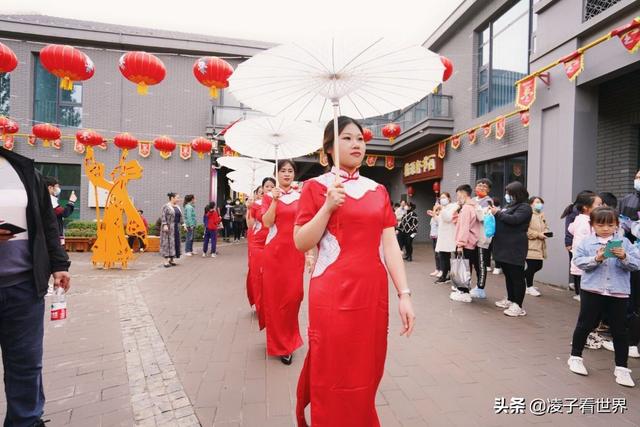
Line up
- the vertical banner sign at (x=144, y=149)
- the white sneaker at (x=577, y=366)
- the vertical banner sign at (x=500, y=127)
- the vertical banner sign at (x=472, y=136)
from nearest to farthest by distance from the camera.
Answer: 1. the white sneaker at (x=577, y=366)
2. the vertical banner sign at (x=500, y=127)
3. the vertical banner sign at (x=472, y=136)
4. the vertical banner sign at (x=144, y=149)

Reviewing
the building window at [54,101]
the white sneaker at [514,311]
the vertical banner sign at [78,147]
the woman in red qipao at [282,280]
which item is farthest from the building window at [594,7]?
the building window at [54,101]

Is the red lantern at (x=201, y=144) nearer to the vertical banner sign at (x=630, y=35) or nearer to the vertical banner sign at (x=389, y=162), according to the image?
the vertical banner sign at (x=389, y=162)

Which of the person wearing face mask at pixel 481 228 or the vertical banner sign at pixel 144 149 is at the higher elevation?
the vertical banner sign at pixel 144 149

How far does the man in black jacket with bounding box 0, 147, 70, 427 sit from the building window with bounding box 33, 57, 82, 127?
49.8 feet

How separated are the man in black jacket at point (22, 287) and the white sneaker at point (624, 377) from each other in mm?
4371

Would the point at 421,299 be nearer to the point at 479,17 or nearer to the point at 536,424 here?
the point at 536,424

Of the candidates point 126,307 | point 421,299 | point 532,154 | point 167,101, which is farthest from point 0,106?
point 532,154

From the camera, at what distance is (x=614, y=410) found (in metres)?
2.72

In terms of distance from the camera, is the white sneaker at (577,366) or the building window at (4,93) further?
the building window at (4,93)

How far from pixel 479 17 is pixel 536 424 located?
41.1 ft

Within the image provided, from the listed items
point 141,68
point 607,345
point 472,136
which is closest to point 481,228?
point 607,345

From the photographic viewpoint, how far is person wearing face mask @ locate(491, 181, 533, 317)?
4.96 m

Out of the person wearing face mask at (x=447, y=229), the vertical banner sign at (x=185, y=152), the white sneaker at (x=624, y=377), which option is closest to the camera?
the white sneaker at (x=624, y=377)

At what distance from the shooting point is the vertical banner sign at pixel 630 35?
17.3 ft
